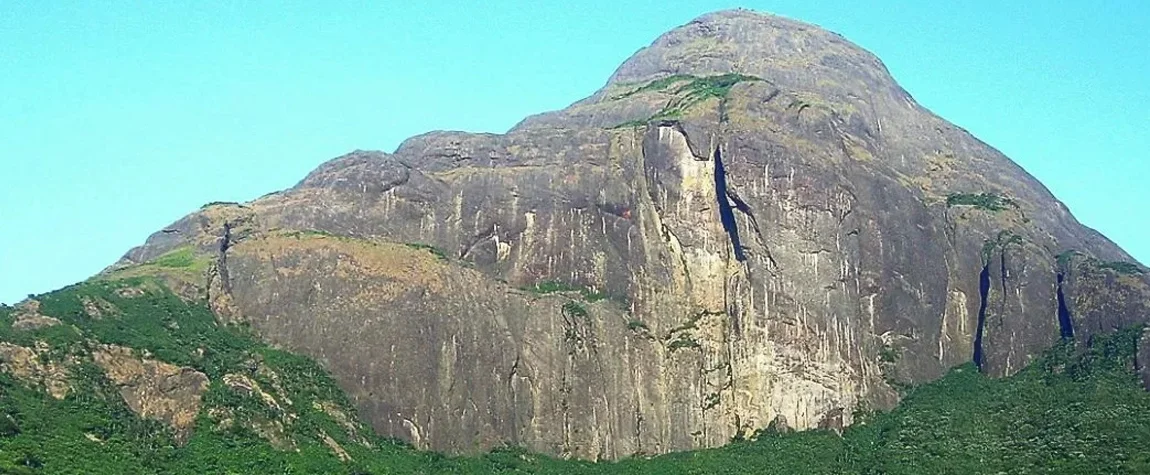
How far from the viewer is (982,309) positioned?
11219 centimetres

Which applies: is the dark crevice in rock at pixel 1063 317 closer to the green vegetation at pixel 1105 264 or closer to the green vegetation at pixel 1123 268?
the green vegetation at pixel 1105 264

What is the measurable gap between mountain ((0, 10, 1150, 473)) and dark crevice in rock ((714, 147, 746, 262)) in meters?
0.22

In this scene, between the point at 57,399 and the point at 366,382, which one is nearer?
the point at 57,399

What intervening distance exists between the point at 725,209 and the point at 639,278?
855cm

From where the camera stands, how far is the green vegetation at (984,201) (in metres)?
117

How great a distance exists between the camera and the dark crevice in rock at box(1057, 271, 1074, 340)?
108 meters

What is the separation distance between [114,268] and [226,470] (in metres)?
31.2

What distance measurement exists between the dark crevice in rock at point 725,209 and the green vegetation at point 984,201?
19.7m

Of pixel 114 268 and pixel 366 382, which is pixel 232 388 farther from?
pixel 114 268

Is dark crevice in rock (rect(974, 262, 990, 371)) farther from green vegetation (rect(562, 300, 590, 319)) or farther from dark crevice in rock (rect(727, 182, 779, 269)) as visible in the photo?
green vegetation (rect(562, 300, 590, 319))

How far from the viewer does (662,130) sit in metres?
112

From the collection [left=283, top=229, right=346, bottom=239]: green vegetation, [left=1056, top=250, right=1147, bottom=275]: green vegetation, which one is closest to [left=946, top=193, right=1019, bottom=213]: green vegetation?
[left=1056, top=250, right=1147, bottom=275]: green vegetation

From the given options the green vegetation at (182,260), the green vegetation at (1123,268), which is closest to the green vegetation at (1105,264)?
the green vegetation at (1123,268)

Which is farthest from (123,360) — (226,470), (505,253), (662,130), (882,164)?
(882,164)
